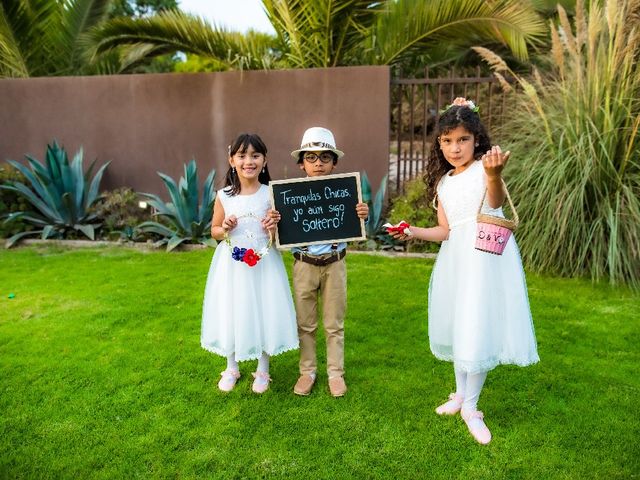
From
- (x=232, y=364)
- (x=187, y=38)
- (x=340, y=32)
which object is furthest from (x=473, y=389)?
(x=187, y=38)

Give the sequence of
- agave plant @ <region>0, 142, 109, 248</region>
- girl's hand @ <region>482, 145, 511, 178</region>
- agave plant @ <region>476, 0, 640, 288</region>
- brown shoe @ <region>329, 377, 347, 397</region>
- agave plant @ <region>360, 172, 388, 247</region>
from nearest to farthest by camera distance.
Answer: girl's hand @ <region>482, 145, 511, 178</region>, brown shoe @ <region>329, 377, 347, 397</region>, agave plant @ <region>476, 0, 640, 288</region>, agave plant @ <region>360, 172, 388, 247</region>, agave plant @ <region>0, 142, 109, 248</region>

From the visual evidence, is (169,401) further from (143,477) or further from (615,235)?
(615,235)

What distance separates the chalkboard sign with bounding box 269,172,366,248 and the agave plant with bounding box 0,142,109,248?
16.1 ft

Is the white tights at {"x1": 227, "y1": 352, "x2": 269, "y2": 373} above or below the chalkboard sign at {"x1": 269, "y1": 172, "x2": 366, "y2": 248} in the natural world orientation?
below

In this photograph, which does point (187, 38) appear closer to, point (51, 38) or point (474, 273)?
point (51, 38)

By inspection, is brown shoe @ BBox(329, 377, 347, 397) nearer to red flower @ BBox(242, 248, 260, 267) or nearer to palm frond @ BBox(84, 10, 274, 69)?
red flower @ BBox(242, 248, 260, 267)

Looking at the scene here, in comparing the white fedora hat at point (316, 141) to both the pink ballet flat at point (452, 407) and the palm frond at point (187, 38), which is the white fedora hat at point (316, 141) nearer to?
the pink ballet flat at point (452, 407)

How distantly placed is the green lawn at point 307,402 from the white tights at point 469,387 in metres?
0.15

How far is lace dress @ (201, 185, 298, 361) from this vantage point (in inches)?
132

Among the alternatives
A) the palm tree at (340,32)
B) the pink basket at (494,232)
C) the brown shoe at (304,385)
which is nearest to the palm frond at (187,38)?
the palm tree at (340,32)

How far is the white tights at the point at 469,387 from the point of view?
3.03 metres

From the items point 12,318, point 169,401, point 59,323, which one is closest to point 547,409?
point 169,401

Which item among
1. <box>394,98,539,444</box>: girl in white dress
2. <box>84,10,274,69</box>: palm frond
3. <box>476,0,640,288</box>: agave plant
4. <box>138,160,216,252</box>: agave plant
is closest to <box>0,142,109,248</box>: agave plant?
<box>138,160,216,252</box>: agave plant

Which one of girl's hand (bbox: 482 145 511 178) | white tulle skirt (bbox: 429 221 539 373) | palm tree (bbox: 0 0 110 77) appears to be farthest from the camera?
palm tree (bbox: 0 0 110 77)
